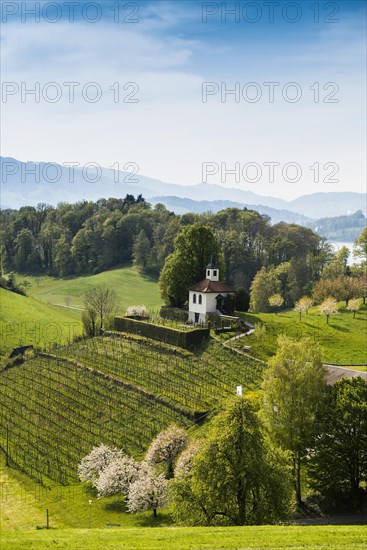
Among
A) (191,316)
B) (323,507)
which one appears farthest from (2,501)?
(191,316)

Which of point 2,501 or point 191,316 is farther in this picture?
point 191,316

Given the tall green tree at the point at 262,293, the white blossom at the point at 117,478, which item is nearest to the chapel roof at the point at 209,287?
the white blossom at the point at 117,478

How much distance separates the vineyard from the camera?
46.4 meters

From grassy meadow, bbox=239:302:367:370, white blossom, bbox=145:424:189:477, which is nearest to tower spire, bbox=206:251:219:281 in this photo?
grassy meadow, bbox=239:302:367:370

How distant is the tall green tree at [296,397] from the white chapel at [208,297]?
29802 mm

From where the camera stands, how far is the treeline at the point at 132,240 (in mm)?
124812

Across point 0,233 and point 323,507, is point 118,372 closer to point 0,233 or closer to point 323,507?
point 323,507

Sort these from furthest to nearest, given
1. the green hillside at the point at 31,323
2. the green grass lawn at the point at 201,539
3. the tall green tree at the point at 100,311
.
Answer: the green hillside at the point at 31,323 → the tall green tree at the point at 100,311 → the green grass lawn at the point at 201,539

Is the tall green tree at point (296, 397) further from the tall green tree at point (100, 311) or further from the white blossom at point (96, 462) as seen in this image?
the tall green tree at point (100, 311)

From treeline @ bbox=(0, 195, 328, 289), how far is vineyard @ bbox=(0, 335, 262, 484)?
197 ft

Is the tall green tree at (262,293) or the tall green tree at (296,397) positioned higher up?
the tall green tree at (262,293)

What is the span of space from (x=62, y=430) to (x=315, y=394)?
946 inches

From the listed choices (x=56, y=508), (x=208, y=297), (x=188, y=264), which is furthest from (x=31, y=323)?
(x=56, y=508)

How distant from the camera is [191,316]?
68375 millimetres
